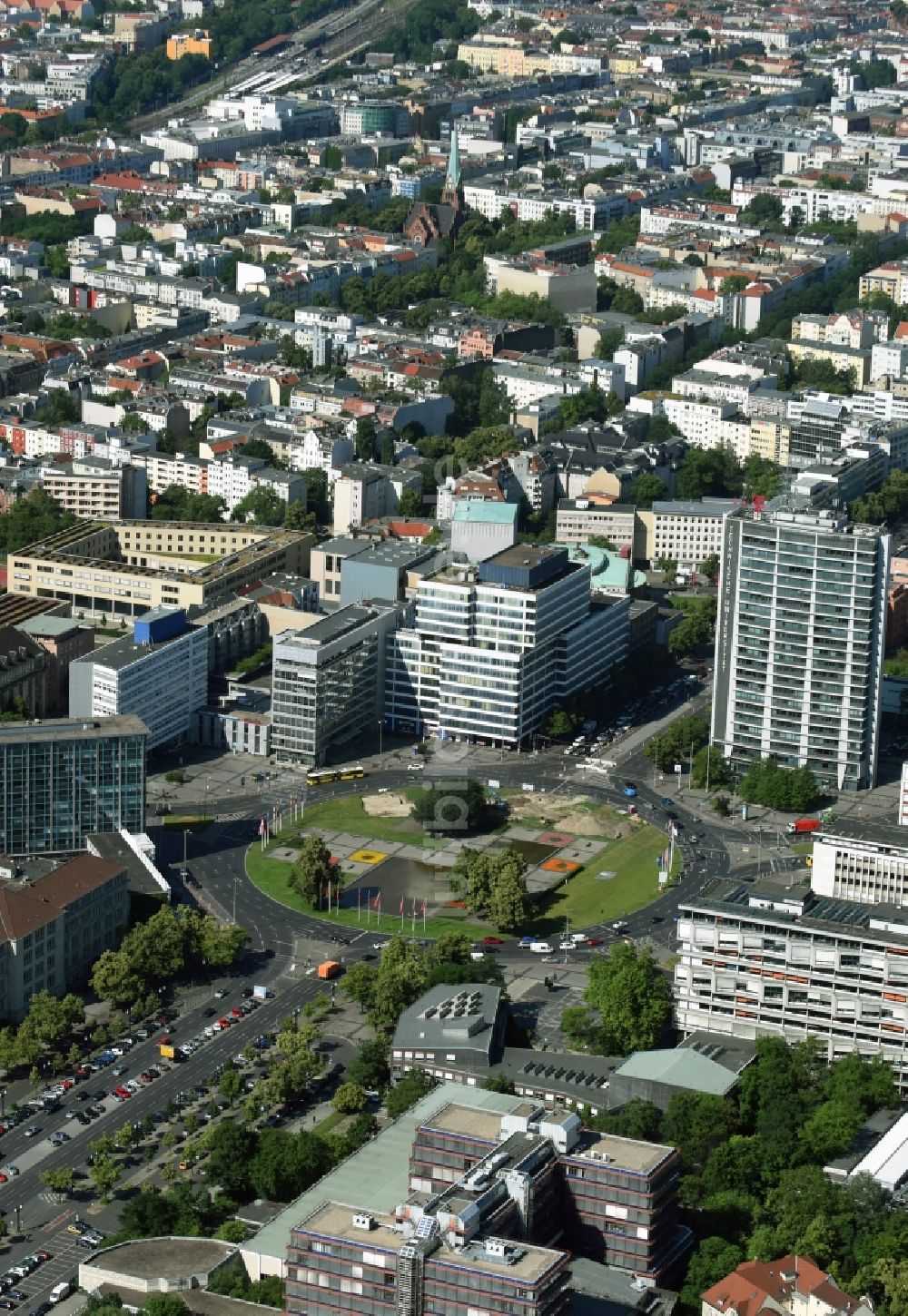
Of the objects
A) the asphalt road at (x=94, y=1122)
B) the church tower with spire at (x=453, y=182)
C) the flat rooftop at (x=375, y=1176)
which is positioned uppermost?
the church tower with spire at (x=453, y=182)

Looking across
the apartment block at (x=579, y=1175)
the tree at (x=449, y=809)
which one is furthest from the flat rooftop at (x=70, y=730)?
the apartment block at (x=579, y=1175)

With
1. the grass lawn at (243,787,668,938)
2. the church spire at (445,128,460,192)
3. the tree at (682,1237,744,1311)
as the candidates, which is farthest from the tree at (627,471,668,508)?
the church spire at (445,128,460,192)

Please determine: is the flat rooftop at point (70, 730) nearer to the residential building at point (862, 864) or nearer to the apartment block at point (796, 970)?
the apartment block at point (796, 970)

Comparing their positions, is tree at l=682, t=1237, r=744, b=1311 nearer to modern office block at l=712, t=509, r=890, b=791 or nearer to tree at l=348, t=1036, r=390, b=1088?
tree at l=348, t=1036, r=390, b=1088

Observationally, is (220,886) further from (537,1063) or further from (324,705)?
(537,1063)

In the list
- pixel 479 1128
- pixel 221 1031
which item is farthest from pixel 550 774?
pixel 479 1128

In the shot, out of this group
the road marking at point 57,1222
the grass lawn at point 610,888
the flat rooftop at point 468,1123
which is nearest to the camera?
the flat rooftop at point 468,1123
